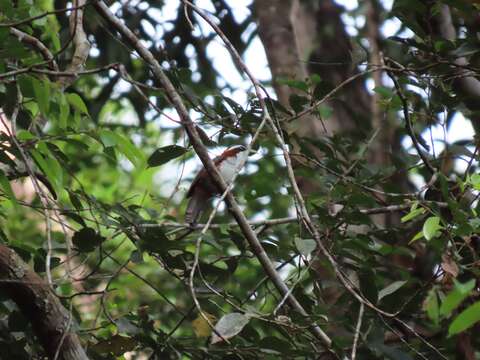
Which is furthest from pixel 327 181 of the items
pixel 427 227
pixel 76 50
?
pixel 76 50

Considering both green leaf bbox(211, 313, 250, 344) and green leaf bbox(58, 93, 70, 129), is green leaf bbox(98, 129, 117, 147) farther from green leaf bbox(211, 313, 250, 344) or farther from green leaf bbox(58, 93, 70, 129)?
green leaf bbox(211, 313, 250, 344)

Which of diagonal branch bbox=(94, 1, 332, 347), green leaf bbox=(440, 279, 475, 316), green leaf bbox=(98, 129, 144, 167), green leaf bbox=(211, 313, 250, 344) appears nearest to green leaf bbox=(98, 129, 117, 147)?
green leaf bbox=(98, 129, 144, 167)

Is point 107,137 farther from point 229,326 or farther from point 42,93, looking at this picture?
point 229,326

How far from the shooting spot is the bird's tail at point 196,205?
4855 millimetres

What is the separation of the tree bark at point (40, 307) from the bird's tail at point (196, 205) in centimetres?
165

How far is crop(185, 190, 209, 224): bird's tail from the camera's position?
15.9 ft

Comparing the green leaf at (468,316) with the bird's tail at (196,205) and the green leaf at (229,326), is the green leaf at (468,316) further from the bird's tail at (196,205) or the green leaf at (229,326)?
the bird's tail at (196,205)

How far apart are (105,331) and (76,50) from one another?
1.43 meters

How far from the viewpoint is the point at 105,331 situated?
3.96m

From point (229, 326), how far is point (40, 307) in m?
0.99

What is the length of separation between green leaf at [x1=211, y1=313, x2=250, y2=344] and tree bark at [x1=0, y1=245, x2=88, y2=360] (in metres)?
0.82

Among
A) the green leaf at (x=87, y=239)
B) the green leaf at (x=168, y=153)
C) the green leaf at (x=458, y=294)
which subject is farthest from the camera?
the green leaf at (x=87, y=239)

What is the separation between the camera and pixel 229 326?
261 centimetres

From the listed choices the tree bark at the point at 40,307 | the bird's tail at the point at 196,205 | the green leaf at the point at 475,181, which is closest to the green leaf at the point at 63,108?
the tree bark at the point at 40,307
